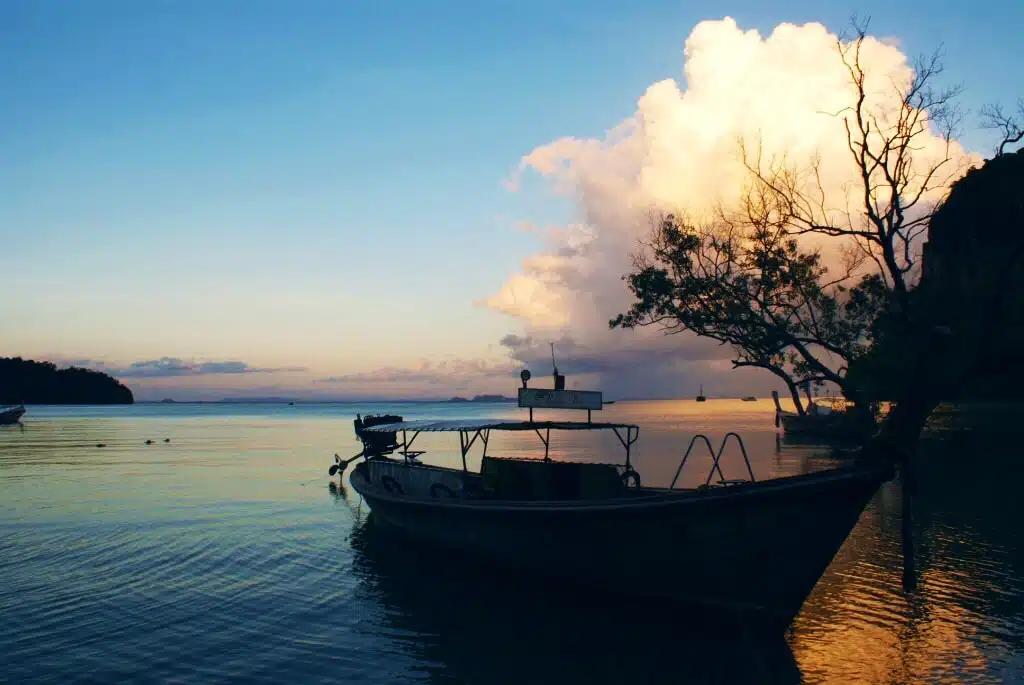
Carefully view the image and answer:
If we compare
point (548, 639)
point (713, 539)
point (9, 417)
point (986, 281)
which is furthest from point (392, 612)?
point (9, 417)

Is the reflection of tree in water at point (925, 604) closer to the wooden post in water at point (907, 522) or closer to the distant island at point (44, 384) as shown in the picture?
the wooden post in water at point (907, 522)

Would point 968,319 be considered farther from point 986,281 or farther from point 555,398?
point 555,398

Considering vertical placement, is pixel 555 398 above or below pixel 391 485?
above

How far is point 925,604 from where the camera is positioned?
12.7 m

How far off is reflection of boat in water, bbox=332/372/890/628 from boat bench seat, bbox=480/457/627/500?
0.8 inches

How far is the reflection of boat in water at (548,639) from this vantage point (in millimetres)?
9711

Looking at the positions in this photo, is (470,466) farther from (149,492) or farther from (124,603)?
(124,603)

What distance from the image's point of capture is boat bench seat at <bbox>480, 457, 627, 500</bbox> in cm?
1424

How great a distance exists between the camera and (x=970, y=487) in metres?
27.0

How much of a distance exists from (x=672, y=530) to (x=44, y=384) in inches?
7571

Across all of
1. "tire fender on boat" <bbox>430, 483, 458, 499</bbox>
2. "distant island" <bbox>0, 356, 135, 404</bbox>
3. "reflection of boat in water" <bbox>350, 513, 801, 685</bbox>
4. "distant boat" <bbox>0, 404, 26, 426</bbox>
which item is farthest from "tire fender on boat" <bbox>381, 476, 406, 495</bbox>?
"distant island" <bbox>0, 356, 135, 404</bbox>

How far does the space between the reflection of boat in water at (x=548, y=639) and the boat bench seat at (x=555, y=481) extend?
173 centimetres

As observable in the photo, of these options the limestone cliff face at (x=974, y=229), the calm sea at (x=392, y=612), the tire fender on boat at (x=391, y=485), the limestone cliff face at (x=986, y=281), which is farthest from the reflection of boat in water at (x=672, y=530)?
the limestone cliff face at (x=974, y=229)

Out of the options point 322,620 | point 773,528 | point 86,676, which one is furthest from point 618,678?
point 86,676
